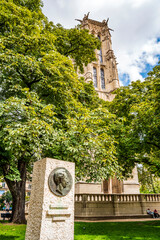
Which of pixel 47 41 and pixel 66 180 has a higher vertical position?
pixel 47 41

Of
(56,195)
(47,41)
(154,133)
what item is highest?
(47,41)

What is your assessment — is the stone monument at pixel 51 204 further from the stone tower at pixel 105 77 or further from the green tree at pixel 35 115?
the stone tower at pixel 105 77

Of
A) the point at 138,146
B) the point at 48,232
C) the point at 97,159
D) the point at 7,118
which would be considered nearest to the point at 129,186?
the point at 138,146

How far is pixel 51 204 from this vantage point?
427cm

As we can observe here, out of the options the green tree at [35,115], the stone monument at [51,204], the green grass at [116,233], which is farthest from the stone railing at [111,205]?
the stone monument at [51,204]

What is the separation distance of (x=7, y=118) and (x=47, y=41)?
18.4 ft

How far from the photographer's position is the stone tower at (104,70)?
31.9 metres

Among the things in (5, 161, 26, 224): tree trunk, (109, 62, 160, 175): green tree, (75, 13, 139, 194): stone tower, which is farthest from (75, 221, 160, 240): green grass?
(75, 13, 139, 194): stone tower

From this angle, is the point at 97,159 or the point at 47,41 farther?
the point at 47,41

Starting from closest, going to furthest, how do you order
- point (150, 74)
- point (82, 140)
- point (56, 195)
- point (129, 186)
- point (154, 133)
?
point (56, 195)
point (82, 140)
point (154, 133)
point (150, 74)
point (129, 186)

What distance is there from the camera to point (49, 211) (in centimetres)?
417

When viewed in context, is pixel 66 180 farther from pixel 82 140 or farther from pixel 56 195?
pixel 82 140

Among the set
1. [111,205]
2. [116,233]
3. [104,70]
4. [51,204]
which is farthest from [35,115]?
[104,70]

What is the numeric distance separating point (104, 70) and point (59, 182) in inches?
1358
